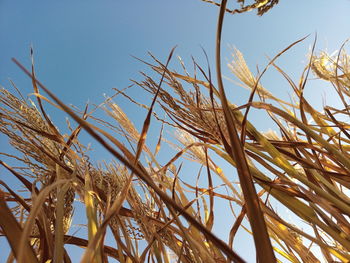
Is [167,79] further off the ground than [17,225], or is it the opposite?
[167,79]

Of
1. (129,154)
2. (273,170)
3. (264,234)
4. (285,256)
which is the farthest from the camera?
(285,256)

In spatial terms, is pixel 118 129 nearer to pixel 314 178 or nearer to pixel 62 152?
pixel 62 152

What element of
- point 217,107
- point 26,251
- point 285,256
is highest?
point 217,107

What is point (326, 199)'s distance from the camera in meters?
0.39

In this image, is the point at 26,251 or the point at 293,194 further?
the point at 293,194

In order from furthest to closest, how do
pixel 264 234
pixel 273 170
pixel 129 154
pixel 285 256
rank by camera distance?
pixel 285 256, pixel 273 170, pixel 129 154, pixel 264 234

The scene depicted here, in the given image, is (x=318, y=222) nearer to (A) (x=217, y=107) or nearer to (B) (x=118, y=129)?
(A) (x=217, y=107)

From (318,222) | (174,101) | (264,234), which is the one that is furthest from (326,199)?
(174,101)

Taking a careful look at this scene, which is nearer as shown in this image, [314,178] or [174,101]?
[314,178]

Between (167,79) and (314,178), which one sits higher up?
(167,79)

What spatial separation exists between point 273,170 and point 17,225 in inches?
13.5

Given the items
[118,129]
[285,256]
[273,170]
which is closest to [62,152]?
[118,129]

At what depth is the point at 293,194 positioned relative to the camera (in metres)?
0.43

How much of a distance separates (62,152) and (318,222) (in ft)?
1.31
